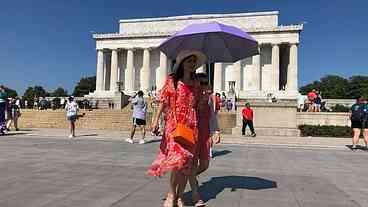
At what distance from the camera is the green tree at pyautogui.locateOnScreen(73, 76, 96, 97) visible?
121500 mm

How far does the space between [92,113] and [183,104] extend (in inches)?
1108

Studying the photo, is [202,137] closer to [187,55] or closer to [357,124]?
[187,55]

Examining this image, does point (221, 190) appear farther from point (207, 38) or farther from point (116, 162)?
point (116, 162)

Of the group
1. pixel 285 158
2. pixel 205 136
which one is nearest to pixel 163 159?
pixel 205 136

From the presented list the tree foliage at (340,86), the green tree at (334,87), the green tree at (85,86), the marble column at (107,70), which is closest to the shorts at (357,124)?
the marble column at (107,70)

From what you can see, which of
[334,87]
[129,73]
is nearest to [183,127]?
[129,73]

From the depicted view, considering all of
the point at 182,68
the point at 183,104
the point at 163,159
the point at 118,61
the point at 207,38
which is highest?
the point at 118,61

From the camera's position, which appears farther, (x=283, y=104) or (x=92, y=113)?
(x=92, y=113)

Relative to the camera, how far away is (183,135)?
509 centimetres

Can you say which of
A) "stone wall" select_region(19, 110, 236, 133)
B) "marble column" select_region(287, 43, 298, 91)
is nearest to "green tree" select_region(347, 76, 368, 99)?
"marble column" select_region(287, 43, 298, 91)

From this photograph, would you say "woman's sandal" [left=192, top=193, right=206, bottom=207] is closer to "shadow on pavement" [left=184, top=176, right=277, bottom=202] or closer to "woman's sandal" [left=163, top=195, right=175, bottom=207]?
"woman's sandal" [left=163, top=195, right=175, bottom=207]

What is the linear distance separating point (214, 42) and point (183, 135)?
86.1 inches

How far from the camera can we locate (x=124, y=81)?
68.2 metres

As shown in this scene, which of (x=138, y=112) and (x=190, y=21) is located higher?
(x=190, y=21)
